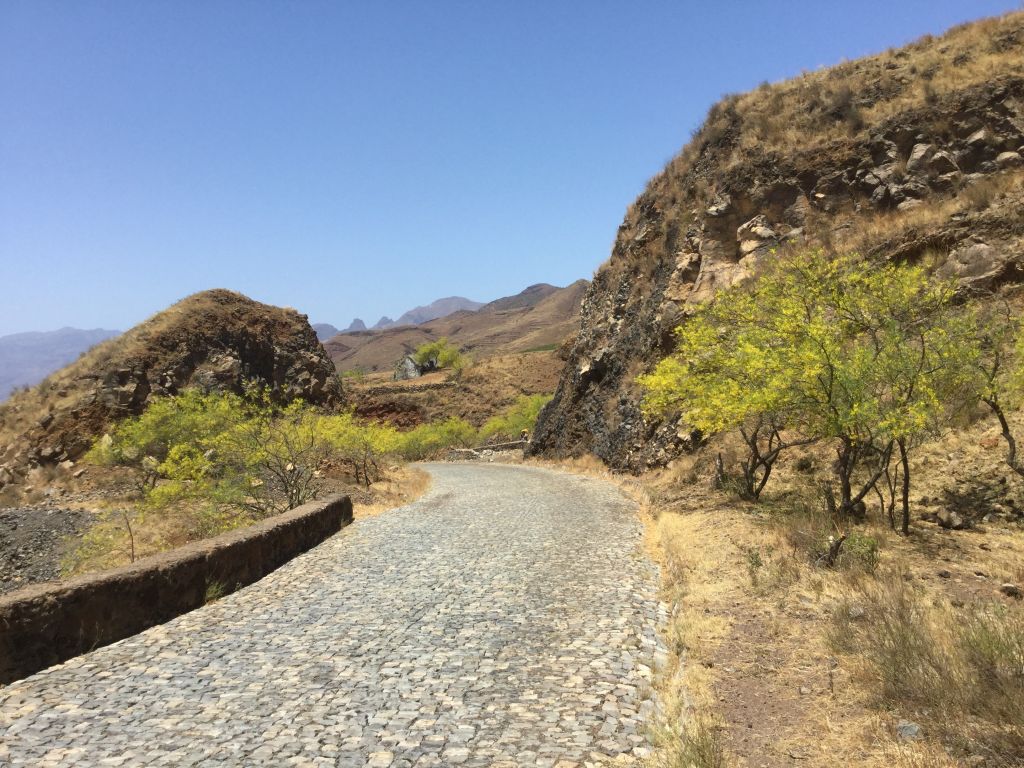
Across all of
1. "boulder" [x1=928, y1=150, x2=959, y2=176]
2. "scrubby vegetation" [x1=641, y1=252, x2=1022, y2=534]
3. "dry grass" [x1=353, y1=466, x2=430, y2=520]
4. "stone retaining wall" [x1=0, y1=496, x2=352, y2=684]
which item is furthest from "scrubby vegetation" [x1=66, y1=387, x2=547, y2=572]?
"boulder" [x1=928, y1=150, x2=959, y2=176]

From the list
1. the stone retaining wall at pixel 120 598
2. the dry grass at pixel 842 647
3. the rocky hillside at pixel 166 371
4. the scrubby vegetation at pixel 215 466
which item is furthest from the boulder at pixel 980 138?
the rocky hillside at pixel 166 371

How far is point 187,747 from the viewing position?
15.9 feet

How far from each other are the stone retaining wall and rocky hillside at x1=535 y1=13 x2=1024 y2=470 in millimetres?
14017

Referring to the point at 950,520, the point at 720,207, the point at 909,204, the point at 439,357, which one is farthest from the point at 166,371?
the point at 439,357

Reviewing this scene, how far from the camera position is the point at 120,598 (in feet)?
26.2

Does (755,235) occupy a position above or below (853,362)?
above

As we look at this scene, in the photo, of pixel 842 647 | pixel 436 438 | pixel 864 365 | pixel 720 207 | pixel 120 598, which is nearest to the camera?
pixel 842 647

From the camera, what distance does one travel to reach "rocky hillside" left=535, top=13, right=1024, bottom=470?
66.3 ft

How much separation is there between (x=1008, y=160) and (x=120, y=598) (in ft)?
97.7

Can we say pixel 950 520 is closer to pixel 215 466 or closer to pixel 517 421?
pixel 215 466

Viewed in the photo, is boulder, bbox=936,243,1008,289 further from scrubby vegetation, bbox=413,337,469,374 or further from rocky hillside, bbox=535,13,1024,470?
scrubby vegetation, bbox=413,337,469,374

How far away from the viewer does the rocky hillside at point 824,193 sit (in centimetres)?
2022

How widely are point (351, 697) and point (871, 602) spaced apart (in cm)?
585

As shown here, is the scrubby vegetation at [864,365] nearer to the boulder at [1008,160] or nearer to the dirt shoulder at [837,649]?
the dirt shoulder at [837,649]
